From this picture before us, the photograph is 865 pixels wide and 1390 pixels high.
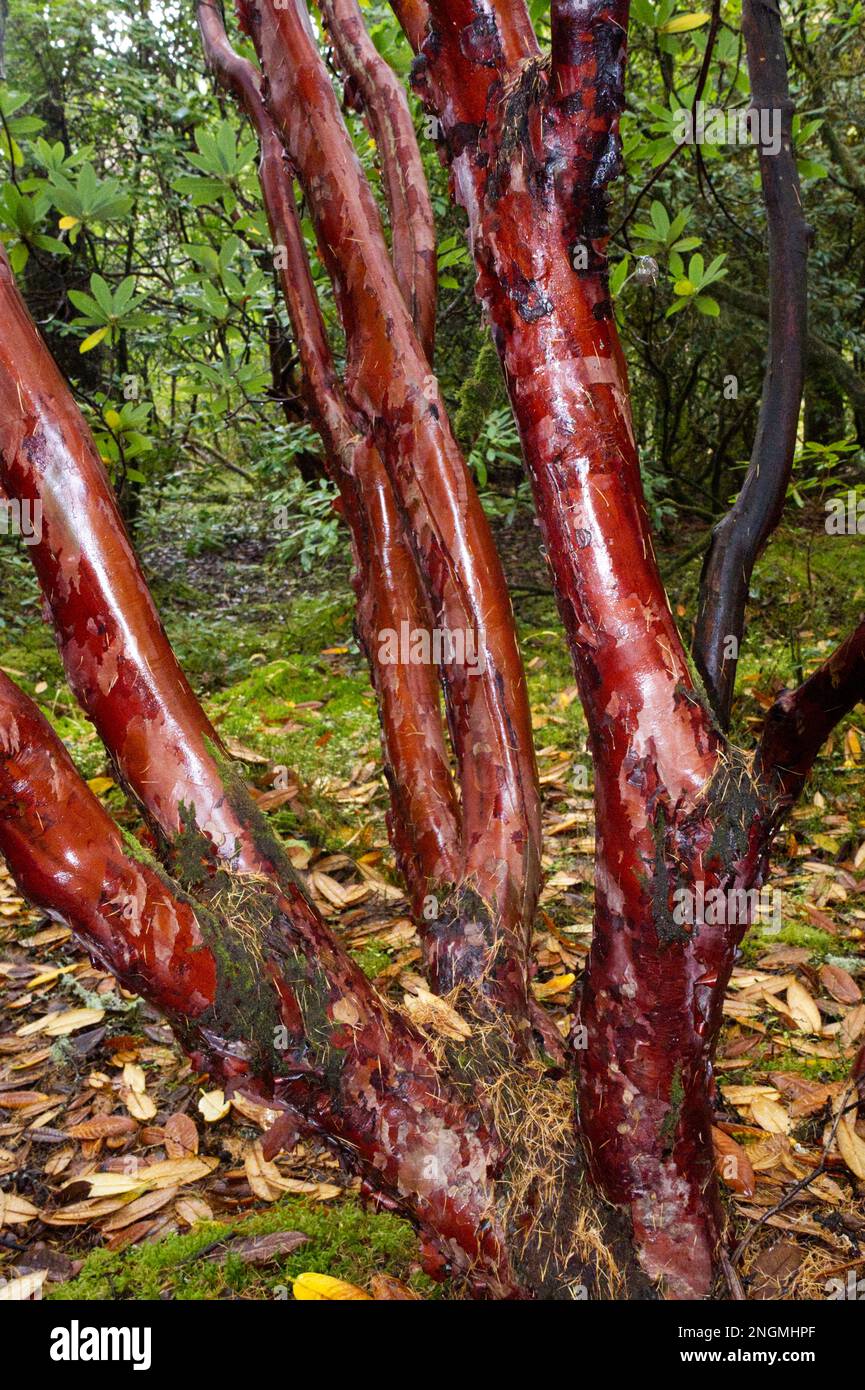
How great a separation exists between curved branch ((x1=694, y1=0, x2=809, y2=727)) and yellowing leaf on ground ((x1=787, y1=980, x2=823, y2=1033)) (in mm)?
903

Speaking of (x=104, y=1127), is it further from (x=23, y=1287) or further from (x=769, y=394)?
(x=769, y=394)

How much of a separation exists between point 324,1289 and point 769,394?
1927mm

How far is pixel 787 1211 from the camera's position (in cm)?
186

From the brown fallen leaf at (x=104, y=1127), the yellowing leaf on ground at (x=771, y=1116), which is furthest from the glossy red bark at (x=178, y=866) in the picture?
the brown fallen leaf at (x=104, y=1127)

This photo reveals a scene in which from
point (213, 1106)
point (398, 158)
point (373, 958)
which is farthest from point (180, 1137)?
point (398, 158)

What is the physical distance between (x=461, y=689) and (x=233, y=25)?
18.2 feet

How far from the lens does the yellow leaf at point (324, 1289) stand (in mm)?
1611

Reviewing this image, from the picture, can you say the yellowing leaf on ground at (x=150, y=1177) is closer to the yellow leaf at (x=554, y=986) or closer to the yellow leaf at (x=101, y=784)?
the yellow leaf at (x=554, y=986)

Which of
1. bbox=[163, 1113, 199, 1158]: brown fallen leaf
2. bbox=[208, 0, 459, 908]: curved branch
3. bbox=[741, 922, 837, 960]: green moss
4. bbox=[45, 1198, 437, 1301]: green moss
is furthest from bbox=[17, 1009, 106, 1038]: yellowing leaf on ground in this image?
bbox=[741, 922, 837, 960]: green moss

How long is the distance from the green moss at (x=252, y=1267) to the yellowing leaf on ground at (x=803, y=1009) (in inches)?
44.7

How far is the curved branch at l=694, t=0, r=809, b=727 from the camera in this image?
195cm

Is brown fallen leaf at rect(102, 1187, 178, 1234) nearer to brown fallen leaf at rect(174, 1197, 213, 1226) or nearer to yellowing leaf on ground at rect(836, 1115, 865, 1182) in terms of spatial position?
brown fallen leaf at rect(174, 1197, 213, 1226)
